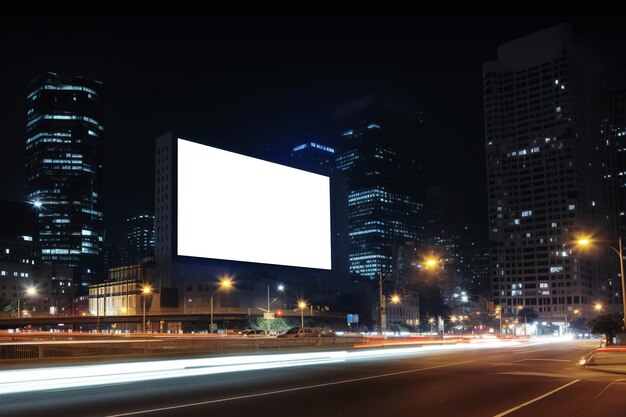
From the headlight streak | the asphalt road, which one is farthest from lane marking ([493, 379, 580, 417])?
the headlight streak

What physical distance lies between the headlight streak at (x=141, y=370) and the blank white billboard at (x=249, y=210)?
6767cm

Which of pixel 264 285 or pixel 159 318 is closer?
pixel 159 318

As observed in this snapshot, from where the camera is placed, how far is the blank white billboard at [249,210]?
354 feet

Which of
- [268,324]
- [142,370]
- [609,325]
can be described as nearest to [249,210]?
[268,324]

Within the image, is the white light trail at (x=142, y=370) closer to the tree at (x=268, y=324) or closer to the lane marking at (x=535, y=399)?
the lane marking at (x=535, y=399)

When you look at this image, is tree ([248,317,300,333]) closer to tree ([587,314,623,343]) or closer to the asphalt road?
tree ([587,314,623,343])

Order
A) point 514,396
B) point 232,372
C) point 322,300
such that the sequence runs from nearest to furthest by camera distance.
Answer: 1. point 514,396
2. point 232,372
3. point 322,300

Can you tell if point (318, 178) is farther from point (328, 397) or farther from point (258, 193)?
point (328, 397)

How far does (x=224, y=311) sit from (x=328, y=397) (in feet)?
456

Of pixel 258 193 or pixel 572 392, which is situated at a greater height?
pixel 258 193

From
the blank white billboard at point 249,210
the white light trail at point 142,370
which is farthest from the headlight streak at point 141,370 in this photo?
the blank white billboard at point 249,210

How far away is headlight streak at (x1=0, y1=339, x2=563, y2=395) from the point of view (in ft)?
74.0

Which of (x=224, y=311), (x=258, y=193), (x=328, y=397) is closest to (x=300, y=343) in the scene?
(x=328, y=397)

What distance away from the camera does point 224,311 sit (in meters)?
156
